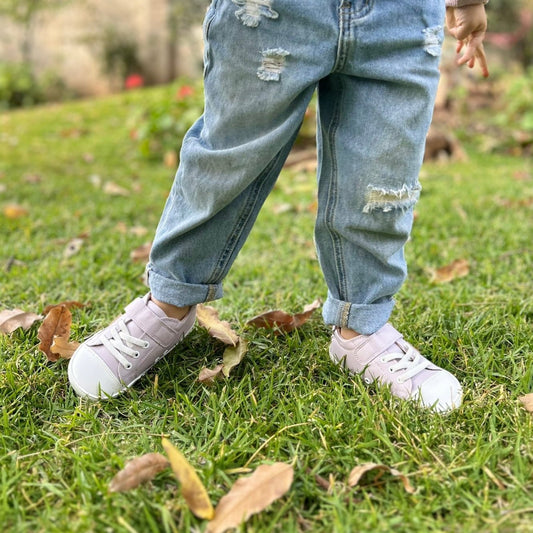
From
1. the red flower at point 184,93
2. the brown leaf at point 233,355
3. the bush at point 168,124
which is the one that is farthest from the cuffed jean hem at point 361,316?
the red flower at point 184,93

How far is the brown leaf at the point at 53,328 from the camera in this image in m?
1.40

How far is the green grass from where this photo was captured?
947 millimetres

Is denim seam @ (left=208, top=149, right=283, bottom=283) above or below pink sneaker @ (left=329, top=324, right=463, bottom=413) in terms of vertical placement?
above

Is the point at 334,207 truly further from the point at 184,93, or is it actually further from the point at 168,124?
the point at 184,93

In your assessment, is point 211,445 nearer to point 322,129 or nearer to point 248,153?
point 248,153

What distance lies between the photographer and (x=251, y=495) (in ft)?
3.08

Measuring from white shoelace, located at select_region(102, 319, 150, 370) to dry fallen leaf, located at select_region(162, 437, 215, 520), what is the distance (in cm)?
38

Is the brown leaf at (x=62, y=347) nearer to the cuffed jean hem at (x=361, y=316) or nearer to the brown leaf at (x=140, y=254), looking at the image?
the cuffed jean hem at (x=361, y=316)

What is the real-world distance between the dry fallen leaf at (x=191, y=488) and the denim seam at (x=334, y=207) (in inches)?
22.1

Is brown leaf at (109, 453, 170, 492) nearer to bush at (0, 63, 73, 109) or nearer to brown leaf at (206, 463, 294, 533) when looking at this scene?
brown leaf at (206, 463, 294, 533)

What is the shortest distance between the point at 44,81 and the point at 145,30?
1.60 m

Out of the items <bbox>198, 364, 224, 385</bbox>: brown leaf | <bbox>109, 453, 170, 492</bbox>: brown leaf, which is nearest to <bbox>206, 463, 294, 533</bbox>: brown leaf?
<bbox>109, 453, 170, 492</bbox>: brown leaf

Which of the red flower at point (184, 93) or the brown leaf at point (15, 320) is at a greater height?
the brown leaf at point (15, 320)

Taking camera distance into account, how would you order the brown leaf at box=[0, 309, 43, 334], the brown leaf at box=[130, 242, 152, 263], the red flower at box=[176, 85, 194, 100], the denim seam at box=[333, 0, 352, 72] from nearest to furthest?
1. the denim seam at box=[333, 0, 352, 72]
2. the brown leaf at box=[0, 309, 43, 334]
3. the brown leaf at box=[130, 242, 152, 263]
4. the red flower at box=[176, 85, 194, 100]
